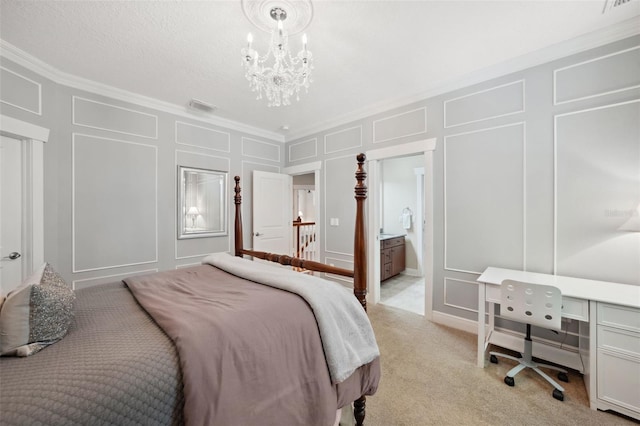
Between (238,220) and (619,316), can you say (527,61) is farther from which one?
(238,220)

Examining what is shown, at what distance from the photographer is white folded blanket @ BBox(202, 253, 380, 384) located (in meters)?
1.25

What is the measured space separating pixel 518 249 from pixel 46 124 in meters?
4.71

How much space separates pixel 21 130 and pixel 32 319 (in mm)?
2326

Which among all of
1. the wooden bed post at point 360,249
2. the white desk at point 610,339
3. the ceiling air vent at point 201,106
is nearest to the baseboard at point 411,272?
the white desk at point 610,339

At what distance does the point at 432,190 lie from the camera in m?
2.97

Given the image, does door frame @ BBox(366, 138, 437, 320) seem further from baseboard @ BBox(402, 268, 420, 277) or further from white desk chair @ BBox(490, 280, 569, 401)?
baseboard @ BBox(402, 268, 420, 277)

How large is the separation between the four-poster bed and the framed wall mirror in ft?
6.32

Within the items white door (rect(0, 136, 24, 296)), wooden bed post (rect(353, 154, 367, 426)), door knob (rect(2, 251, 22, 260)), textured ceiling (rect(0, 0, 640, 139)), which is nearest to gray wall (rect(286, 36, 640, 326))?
textured ceiling (rect(0, 0, 640, 139))

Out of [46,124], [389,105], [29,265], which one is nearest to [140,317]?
[29,265]

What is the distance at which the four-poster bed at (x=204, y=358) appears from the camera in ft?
2.44

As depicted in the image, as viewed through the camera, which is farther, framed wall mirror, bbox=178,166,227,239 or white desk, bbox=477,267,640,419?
framed wall mirror, bbox=178,166,227,239

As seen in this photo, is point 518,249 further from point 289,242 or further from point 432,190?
point 289,242

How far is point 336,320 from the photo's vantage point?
1.36 m

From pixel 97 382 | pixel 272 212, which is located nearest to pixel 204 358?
pixel 97 382
